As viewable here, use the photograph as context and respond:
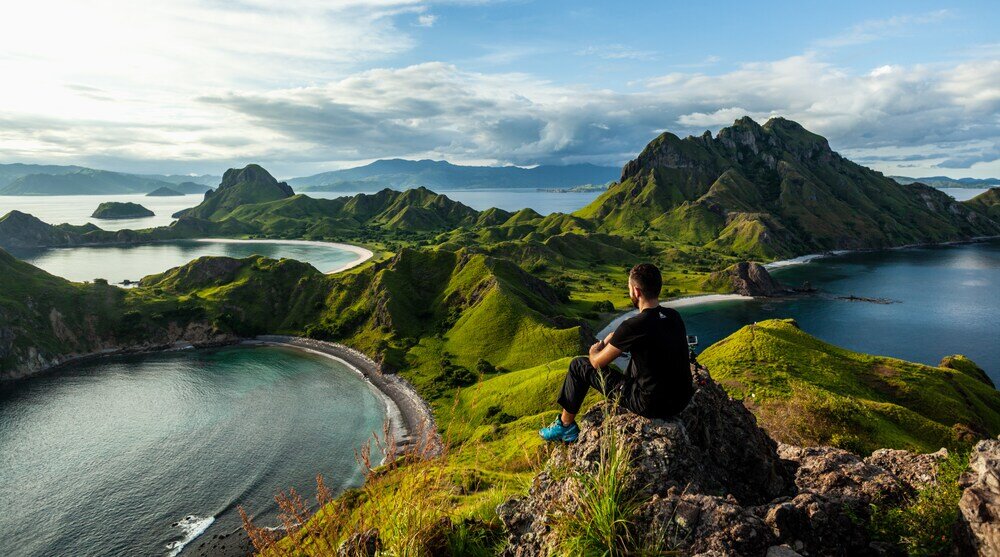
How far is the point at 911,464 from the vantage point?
42.7ft

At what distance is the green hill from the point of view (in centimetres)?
4247

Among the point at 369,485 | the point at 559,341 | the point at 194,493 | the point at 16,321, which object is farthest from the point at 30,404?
the point at 369,485

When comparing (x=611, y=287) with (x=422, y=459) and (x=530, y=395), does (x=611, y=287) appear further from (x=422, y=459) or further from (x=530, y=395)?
(x=422, y=459)

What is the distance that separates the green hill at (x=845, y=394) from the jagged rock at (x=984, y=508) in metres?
40.4

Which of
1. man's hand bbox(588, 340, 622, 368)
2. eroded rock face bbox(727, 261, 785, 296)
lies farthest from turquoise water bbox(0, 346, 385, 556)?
eroded rock face bbox(727, 261, 785, 296)

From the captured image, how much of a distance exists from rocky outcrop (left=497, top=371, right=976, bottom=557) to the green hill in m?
36.8

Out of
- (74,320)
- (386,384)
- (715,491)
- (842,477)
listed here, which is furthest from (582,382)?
(74,320)

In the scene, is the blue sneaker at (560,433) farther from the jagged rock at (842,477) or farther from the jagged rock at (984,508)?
the jagged rock at (984,508)

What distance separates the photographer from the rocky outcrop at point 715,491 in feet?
23.5

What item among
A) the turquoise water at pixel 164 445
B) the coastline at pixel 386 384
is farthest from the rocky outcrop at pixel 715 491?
the turquoise water at pixel 164 445

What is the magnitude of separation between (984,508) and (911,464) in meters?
8.24

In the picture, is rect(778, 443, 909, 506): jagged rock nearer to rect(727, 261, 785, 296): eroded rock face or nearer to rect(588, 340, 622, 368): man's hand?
rect(588, 340, 622, 368): man's hand

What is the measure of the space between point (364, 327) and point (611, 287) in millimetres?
105241

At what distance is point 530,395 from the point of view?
3221 inches
